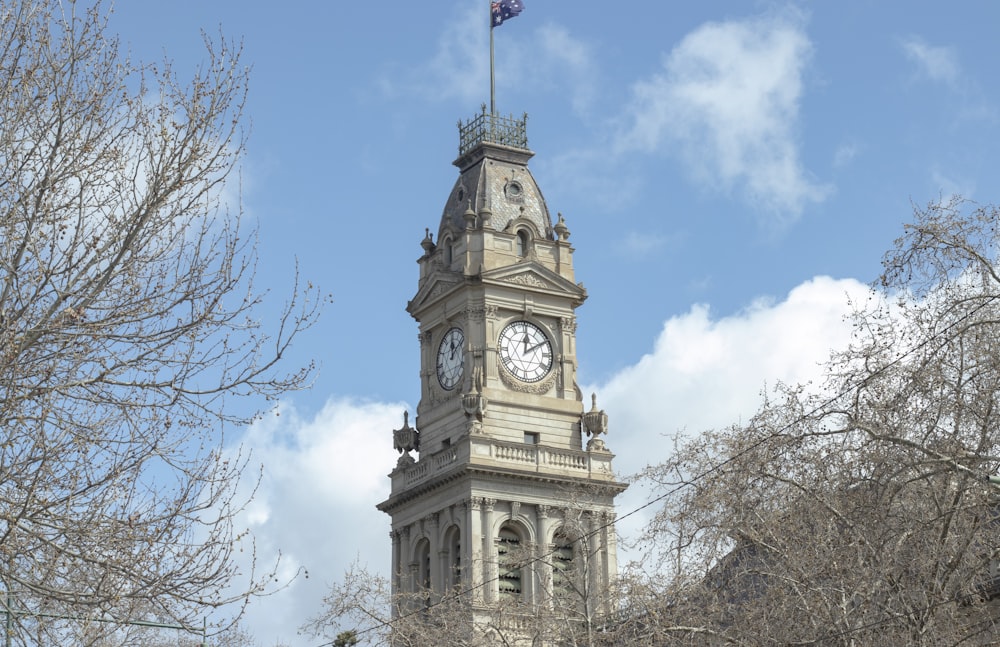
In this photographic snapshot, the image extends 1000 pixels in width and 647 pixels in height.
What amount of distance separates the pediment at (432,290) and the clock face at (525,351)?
9.40 feet

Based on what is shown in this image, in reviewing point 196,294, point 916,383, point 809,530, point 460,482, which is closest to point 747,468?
point 809,530

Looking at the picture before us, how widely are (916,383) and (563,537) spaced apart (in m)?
49.1

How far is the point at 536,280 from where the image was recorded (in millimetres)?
81875

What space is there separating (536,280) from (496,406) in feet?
18.9

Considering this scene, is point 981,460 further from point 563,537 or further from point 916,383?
point 563,537

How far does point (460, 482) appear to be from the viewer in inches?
3081

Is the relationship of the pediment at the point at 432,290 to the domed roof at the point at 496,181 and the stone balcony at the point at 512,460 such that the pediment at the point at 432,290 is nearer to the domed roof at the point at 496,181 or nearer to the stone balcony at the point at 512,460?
the domed roof at the point at 496,181

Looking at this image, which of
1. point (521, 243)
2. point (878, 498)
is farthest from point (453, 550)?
point (878, 498)

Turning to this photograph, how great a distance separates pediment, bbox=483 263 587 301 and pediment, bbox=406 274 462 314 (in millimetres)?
1790

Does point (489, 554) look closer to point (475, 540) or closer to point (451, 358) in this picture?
point (475, 540)

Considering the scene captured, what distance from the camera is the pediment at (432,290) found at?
81.4 m

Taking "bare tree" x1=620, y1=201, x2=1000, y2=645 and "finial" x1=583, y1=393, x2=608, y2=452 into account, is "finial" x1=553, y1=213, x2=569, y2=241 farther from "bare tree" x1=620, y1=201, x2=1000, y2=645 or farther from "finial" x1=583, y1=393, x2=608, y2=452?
"bare tree" x1=620, y1=201, x2=1000, y2=645

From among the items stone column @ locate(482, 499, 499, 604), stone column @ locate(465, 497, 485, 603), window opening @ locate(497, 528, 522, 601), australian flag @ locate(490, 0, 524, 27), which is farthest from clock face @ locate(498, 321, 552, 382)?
australian flag @ locate(490, 0, 524, 27)

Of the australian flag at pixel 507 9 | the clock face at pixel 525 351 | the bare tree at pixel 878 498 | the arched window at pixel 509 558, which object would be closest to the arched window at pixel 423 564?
the arched window at pixel 509 558
